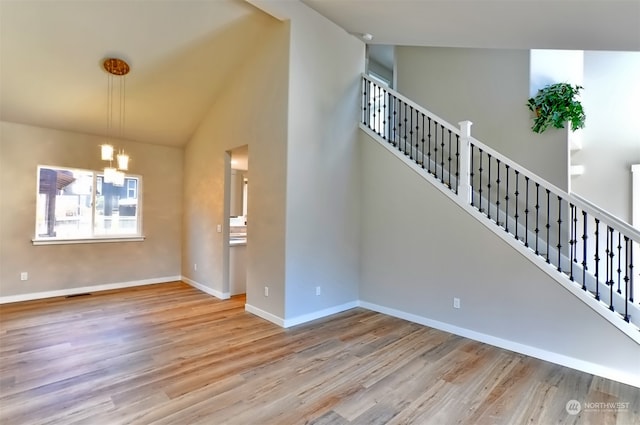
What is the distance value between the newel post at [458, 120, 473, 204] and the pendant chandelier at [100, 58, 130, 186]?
13.4 feet

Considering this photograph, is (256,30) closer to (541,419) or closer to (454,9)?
(454,9)

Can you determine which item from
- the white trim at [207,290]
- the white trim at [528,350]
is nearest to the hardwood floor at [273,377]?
the white trim at [528,350]

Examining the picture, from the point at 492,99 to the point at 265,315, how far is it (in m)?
4.64

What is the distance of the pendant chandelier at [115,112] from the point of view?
387 centimetres

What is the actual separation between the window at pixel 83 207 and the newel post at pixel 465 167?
18.2ft

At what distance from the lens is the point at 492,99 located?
4.92 meters

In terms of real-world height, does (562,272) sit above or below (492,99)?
below

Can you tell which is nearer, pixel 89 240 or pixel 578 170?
pixel 89 240

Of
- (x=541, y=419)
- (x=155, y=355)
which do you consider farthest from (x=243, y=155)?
(x=541, y=419)

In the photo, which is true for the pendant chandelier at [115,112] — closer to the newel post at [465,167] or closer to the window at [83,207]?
the window at [83,207]

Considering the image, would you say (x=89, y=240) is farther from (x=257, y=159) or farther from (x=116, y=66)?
(x=257, y=159)

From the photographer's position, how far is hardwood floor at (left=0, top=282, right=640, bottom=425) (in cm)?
221

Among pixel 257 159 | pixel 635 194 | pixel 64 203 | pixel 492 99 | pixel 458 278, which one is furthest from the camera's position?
pixel 64 203

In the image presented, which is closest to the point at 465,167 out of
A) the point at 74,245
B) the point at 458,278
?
the point at 458,278
